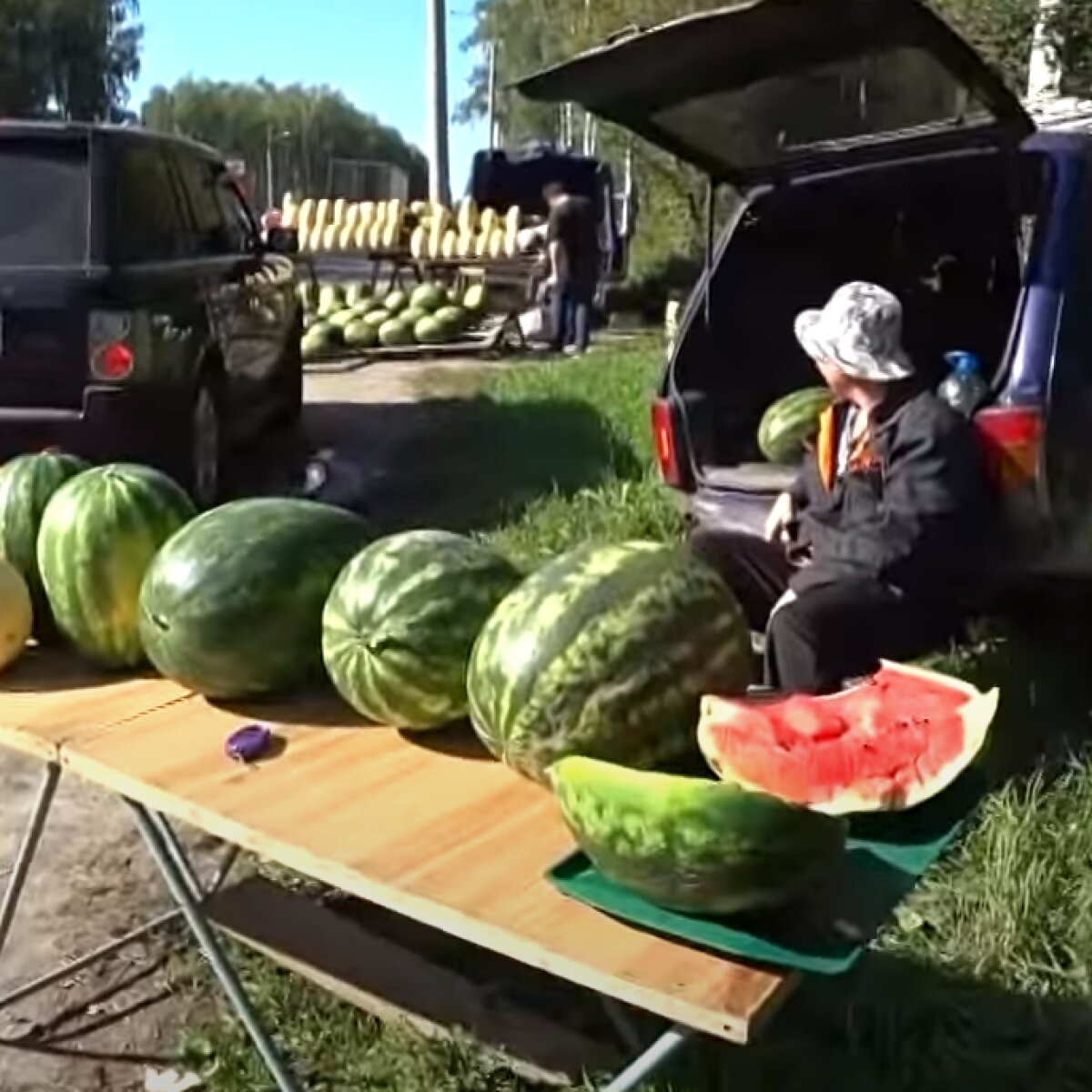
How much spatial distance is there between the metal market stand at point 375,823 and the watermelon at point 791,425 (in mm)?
3195

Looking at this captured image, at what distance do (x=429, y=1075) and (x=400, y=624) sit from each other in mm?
1242

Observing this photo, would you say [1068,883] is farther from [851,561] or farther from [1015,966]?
[851,561]

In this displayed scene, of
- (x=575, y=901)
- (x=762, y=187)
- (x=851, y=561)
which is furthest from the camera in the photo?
(x=762, y=187)

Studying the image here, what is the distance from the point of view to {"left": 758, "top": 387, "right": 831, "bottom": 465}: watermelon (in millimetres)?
5656

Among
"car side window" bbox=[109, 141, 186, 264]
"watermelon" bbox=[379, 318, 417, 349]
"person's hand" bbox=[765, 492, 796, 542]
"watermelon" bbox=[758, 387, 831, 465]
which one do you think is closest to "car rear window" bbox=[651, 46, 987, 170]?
"watermelon" bbox=[758, 387, 831, 465]

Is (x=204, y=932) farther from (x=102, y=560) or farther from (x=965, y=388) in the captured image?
(x=965, y=388)

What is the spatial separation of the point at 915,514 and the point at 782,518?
580 millimetres

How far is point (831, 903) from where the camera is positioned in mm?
2004

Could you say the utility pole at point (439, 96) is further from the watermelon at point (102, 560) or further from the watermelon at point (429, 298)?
the watermelon at point (102, 560)

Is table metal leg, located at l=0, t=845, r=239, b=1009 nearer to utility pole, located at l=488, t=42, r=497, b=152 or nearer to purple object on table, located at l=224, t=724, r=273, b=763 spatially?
purple object on table, located at l=224, t=724, r=273, b=763

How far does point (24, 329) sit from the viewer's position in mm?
7246

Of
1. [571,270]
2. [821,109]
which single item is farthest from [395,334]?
[821,109]

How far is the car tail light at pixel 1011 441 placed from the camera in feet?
14.7

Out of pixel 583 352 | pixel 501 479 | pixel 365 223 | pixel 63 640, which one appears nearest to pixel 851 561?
pixel 63 640
